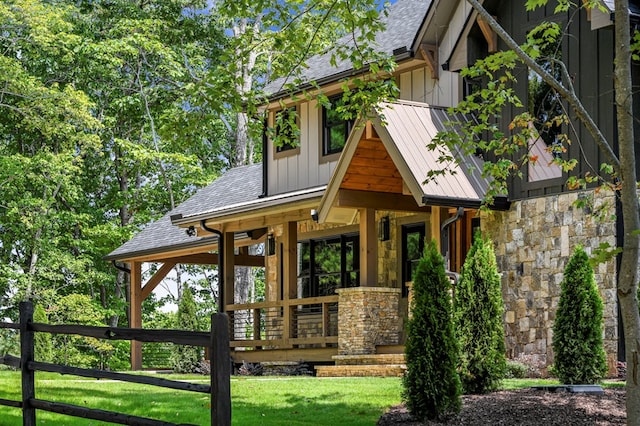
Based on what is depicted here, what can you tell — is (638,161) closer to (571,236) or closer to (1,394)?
(571,236)

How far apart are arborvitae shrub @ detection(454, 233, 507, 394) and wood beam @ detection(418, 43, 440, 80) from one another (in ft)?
22.2

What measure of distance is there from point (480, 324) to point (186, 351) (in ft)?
34.0

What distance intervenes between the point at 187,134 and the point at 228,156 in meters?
24.6

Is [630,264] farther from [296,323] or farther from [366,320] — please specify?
[296,323]

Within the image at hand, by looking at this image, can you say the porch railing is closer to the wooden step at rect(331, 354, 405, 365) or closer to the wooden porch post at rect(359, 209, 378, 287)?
the wooden step at rect(331, 354, 405, 365)

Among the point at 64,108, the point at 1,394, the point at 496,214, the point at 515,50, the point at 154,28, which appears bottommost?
the point at 1,394

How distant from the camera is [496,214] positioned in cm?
1680

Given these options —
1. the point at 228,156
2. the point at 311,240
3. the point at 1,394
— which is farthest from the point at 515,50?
the point at 228,156

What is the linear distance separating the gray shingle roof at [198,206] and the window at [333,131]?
7.78 feet

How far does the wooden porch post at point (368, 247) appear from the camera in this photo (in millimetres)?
17422

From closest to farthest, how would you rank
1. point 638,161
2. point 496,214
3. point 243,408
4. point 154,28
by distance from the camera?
point 243,408 < point 638,161 < point 496,214 < point 154,28

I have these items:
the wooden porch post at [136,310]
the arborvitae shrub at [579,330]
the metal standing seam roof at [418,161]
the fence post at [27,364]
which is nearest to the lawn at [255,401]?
the fence post at [27,364]

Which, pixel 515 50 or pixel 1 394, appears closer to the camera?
pixel 515 50

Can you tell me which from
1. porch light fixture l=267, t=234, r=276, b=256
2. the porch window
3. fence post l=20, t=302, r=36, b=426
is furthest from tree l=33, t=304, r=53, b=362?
fence post l=20, t=302, r=36, b=426
